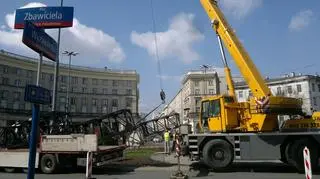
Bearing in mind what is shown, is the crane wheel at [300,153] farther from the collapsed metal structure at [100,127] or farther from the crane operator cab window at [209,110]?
the collapsed metal structure at [100,127]

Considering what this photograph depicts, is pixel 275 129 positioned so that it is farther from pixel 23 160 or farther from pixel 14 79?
pixel 14 79

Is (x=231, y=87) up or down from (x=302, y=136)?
up

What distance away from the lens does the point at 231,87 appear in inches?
771

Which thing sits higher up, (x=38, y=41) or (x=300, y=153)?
(x=38, y=41)

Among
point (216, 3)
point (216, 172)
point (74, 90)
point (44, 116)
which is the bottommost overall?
point (216, 172)

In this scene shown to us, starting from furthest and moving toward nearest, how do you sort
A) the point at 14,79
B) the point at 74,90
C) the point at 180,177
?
the point at 74,90
the point at 14,79
the point at 180,177

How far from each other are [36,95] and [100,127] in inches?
600

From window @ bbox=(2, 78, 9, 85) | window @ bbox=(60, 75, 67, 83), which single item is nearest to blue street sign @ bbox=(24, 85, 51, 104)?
window @ bbox=(2, 78, 9, 85)

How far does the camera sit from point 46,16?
64.4ft

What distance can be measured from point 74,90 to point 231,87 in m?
103

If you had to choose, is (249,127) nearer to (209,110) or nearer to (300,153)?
(209,110)

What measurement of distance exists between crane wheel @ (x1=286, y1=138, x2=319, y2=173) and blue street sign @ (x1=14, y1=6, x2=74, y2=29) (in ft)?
44.3

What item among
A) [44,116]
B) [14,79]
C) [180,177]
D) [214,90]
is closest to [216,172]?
[180,177]

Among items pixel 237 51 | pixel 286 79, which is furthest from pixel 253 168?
pixel 286 79
